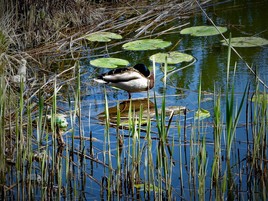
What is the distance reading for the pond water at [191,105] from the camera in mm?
4320

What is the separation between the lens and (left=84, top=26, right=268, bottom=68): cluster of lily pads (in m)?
7.36

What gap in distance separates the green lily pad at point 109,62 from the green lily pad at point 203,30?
4.54 feet

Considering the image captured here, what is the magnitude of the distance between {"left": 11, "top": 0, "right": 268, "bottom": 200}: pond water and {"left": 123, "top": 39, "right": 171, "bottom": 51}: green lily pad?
10 centimetres

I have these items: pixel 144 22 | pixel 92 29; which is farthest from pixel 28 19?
pixel 144 22

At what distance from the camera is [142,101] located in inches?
263

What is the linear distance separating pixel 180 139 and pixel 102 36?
178 inches

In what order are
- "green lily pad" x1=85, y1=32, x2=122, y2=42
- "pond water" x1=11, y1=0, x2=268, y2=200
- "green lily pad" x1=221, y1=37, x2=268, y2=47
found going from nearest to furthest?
"pond water" x1=11, y1=0, x2=268, y2=200 → "green lily pad" x1=221, y1=37, x2=268, y2=47 → "green lily pad" x1=85, y1=32, x2=122, y2=42

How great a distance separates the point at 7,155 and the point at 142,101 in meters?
2.08

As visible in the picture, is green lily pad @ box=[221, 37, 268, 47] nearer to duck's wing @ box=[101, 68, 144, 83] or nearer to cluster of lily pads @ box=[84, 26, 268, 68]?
cluster of lily pads @ box=[84, 26, 268, 68]

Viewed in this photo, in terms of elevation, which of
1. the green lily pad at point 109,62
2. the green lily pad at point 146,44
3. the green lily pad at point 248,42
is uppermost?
the green lily pad at point 248,42

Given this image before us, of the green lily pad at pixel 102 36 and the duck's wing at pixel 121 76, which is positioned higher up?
the green lily pad at pixel 102 36

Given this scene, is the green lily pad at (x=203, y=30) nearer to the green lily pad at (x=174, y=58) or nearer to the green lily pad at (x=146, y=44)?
the green lily pad at (x=146, y=44)

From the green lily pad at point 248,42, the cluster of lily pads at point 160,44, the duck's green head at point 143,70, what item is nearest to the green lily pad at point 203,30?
the cluster of lily pads at point 160,44

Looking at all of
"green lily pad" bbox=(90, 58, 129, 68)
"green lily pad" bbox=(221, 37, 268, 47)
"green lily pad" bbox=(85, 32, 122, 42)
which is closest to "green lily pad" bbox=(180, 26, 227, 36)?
"green lily pad" bbox=(221, 37, 268, 47)
